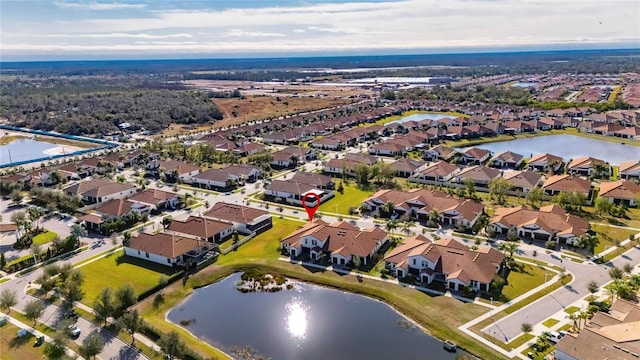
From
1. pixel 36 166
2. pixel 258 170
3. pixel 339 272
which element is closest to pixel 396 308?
pixel 339 272

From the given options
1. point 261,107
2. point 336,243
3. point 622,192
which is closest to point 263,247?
point 336,243

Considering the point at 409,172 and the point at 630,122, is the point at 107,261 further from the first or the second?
the point at 630,122

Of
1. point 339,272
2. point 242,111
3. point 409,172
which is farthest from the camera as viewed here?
point 242,111

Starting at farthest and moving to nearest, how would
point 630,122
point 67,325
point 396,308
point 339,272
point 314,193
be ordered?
point 630,122, point 314,193, point 339,272, point 396,308, point 67,325

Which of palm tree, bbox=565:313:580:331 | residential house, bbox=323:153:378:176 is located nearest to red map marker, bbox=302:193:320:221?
residential house, bbox=323:153:378:176

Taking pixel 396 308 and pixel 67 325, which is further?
pixel 396 308

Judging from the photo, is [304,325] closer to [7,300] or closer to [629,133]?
[7,300]

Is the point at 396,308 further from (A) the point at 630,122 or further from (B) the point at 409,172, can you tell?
(A) the point at 630,122

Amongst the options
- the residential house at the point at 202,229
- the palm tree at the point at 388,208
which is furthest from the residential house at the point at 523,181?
the residential house at the point at 202,229
